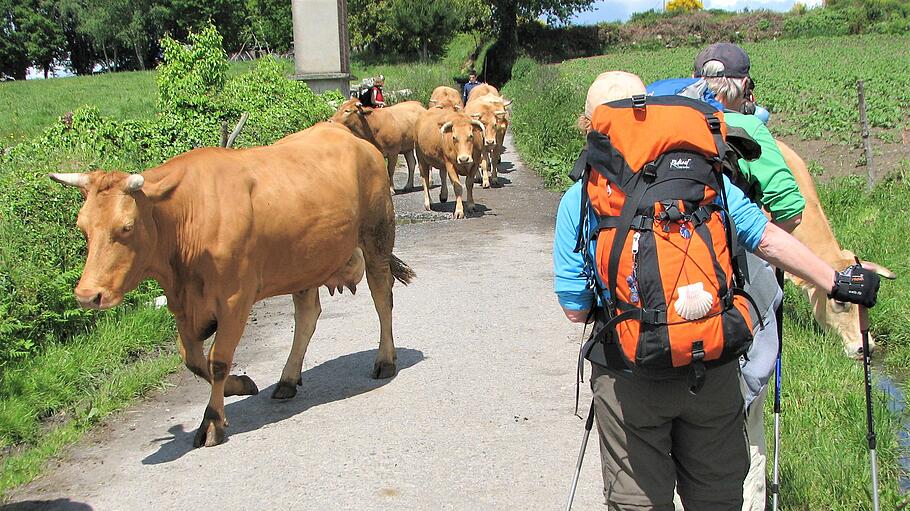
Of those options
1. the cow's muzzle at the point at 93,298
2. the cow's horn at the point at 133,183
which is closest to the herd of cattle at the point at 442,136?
the cow's horn at the point at 133,183

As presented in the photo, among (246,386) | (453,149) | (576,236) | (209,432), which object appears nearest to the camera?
(576,236)

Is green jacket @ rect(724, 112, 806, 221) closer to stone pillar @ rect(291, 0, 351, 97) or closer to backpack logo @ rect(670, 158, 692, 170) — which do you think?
backpack logo @ rect(670, 158, 692, 170)

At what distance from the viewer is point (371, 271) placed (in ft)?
23.7

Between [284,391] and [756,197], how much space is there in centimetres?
388

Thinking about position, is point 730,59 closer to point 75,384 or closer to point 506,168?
point 75,384

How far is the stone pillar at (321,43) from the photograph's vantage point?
774 inches

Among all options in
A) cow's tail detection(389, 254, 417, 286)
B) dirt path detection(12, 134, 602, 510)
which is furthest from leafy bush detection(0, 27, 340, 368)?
cow's tail detection(389, 254, 417, 286)

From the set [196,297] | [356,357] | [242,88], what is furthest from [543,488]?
[242,88]

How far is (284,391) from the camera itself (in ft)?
21.4

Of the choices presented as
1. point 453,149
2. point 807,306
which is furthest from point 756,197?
point 453,149

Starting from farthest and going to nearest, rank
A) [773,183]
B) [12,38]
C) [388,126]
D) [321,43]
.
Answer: [12,38], [321,43], [388,126], [773,183]

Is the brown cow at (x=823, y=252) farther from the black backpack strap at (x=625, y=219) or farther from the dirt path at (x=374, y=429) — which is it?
the black backpack strap at (x=625, y=219)

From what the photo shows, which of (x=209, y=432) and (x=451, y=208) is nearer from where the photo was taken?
(x=209, y=432)

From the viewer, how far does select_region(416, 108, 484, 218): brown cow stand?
14.9 m
